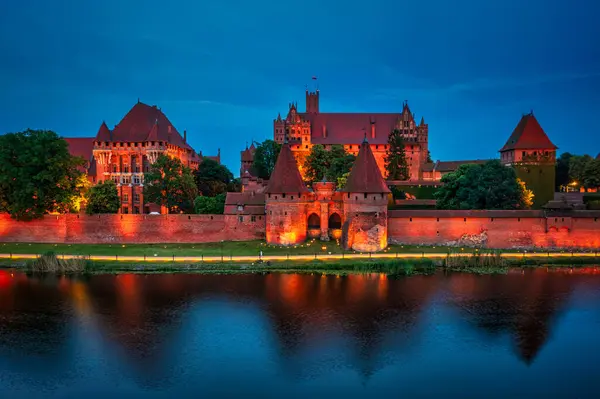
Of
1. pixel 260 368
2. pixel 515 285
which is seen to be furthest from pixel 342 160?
pixel 260 368

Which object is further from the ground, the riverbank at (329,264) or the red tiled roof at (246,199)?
the red tiled roof at (246,199)

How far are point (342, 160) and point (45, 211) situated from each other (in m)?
26.7

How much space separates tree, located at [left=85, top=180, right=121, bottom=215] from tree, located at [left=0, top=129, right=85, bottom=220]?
1.49 meters

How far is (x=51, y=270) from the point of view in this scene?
3241 centimetres

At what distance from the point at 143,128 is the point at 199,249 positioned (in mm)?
23502

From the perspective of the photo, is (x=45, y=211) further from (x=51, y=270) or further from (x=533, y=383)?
(x=533, y=383)

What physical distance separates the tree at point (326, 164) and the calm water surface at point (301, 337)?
73.6ft

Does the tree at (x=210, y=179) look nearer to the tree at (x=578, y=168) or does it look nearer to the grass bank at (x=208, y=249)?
the grass bank at (x=208, y=249)

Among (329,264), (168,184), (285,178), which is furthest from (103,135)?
(329,264)

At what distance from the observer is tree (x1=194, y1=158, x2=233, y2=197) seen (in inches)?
2159

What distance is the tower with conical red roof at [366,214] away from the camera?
35344 millimetres

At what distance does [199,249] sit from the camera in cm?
3728

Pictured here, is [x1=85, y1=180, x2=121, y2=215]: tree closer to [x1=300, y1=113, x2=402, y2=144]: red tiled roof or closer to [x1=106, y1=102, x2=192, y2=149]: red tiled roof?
[x1=106, y1=102, x2=192, y2=149]: red tiled roof

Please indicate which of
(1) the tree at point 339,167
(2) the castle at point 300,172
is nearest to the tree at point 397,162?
(2) the castle at point 300,172
